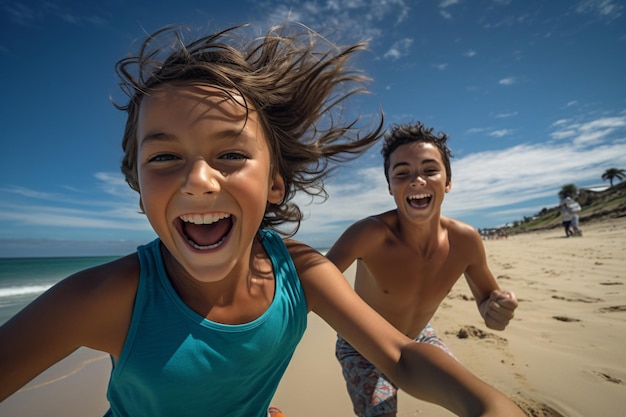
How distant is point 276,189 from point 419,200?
5.03 ft

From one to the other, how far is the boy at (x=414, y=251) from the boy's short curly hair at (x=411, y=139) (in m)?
0.01

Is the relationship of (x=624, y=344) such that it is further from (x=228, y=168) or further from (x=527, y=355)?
(x=228, y=168)

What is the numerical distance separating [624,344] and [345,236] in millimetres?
2529

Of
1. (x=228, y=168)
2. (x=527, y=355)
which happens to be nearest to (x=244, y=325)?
(x=228, y=168)

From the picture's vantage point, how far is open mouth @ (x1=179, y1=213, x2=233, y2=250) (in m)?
1.45

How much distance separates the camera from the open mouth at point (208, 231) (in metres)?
1.45

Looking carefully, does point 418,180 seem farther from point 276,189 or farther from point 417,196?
point 276,189

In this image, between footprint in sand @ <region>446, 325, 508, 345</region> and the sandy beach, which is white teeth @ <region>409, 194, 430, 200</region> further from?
footprint in sand @ <region>446, 325, 508, 345</region>

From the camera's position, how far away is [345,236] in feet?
9.06

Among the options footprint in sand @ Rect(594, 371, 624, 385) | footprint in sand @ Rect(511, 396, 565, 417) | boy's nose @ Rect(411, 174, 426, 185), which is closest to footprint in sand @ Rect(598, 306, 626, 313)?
footprint in sand @ Rect(594, 371, 624, 385)

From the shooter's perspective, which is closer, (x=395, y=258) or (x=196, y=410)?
(x=196, y=410)

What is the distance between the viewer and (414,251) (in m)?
2.96

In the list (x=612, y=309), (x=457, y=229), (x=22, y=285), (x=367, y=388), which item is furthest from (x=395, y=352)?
(x=22, y=285)

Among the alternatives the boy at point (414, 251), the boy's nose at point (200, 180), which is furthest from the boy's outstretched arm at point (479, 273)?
the boy's nose at point (200, 180)
